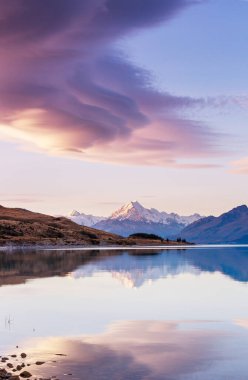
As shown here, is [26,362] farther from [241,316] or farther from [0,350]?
[241,316]

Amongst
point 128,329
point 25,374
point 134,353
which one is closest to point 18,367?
point 25,374

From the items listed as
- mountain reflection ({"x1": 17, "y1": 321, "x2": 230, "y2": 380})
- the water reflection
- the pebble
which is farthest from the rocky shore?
mountain reflection ({"x1": 17, "y1": 321, "x2": 230, "y2": 380})

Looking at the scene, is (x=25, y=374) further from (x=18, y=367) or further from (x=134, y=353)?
(x=134, y=353)

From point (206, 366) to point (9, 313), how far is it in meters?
28.6

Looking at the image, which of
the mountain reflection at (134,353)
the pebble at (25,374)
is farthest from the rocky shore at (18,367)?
the mountain reflection at (134,353)

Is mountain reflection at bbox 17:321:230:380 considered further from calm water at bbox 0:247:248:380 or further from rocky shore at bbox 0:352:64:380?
rocky shore at bbox 0:352:64:380

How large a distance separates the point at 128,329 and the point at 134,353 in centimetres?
1002

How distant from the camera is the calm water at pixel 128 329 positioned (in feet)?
106

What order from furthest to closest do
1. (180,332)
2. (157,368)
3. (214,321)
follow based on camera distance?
(214,321)
(180,332)
(157,368)

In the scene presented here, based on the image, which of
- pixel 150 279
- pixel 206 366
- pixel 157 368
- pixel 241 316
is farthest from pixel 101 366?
pixel 150 279

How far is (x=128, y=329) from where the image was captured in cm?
4644

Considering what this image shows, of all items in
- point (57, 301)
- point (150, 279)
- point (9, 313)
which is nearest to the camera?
point (9, 313)

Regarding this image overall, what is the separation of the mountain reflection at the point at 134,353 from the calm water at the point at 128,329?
6cm

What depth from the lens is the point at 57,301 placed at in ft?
217
